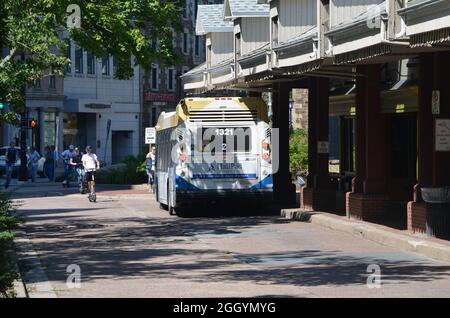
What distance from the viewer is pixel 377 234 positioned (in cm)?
2027

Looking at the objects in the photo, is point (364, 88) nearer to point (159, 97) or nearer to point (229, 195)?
point (229, 195)

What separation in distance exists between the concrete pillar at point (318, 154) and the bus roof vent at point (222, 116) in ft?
6.30

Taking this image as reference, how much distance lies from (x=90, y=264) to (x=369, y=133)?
913 cm

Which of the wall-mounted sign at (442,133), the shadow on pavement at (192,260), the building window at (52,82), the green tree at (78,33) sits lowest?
the shadow on pavement at (192,260)

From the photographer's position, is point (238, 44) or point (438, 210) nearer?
point (438, 210)

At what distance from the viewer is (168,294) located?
12.6 meters

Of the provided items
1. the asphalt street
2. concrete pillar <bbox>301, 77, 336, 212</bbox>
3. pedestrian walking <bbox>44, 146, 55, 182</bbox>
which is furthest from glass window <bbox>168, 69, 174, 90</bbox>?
the asphalt street

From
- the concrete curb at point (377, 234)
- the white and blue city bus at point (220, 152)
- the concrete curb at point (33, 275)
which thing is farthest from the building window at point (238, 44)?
the concrete curb at point (33, 275)

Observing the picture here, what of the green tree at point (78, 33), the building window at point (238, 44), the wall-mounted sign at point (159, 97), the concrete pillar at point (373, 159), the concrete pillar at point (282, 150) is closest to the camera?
the green tree at point (78, 33)

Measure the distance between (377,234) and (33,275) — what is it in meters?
8.09

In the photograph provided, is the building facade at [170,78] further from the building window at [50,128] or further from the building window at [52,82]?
the building window at [52,82]

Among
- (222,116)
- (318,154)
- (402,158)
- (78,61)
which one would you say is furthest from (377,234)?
(78,61)

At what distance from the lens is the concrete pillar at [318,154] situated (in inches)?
1089

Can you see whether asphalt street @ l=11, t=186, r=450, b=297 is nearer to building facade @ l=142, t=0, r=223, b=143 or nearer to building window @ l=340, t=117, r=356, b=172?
building window @ l=340, t=117, r=356, b=172
